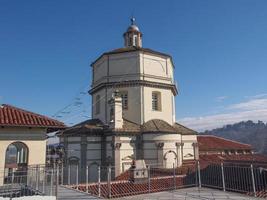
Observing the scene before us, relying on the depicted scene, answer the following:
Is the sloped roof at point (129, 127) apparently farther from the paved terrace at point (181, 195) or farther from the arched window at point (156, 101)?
the paved terrace at point (181, 195)

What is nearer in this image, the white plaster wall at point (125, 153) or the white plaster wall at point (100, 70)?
the white plaster wall at point (125, 153)

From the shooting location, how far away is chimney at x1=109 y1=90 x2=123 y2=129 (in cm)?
2461

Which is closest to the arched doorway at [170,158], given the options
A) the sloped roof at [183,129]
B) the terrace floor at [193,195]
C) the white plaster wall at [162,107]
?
the sloped roof at [183,129]

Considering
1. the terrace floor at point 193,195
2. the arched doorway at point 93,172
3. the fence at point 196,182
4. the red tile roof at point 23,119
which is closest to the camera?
the terrace floor at point 193,195

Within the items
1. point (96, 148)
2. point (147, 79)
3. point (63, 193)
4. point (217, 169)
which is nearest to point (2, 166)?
point (63, 193)

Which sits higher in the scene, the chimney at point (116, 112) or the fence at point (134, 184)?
the chimney at point (116, 112)

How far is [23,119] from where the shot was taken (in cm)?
1533

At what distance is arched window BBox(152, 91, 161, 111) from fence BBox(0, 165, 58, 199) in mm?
16320

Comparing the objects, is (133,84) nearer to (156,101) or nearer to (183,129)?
(156,101)

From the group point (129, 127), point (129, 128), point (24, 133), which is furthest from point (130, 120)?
point (24, 133)

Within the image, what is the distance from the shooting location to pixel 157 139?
982 inches

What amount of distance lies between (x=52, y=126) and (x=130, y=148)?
35.7ft

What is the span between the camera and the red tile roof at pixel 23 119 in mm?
14682

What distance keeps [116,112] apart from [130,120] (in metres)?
2.91
